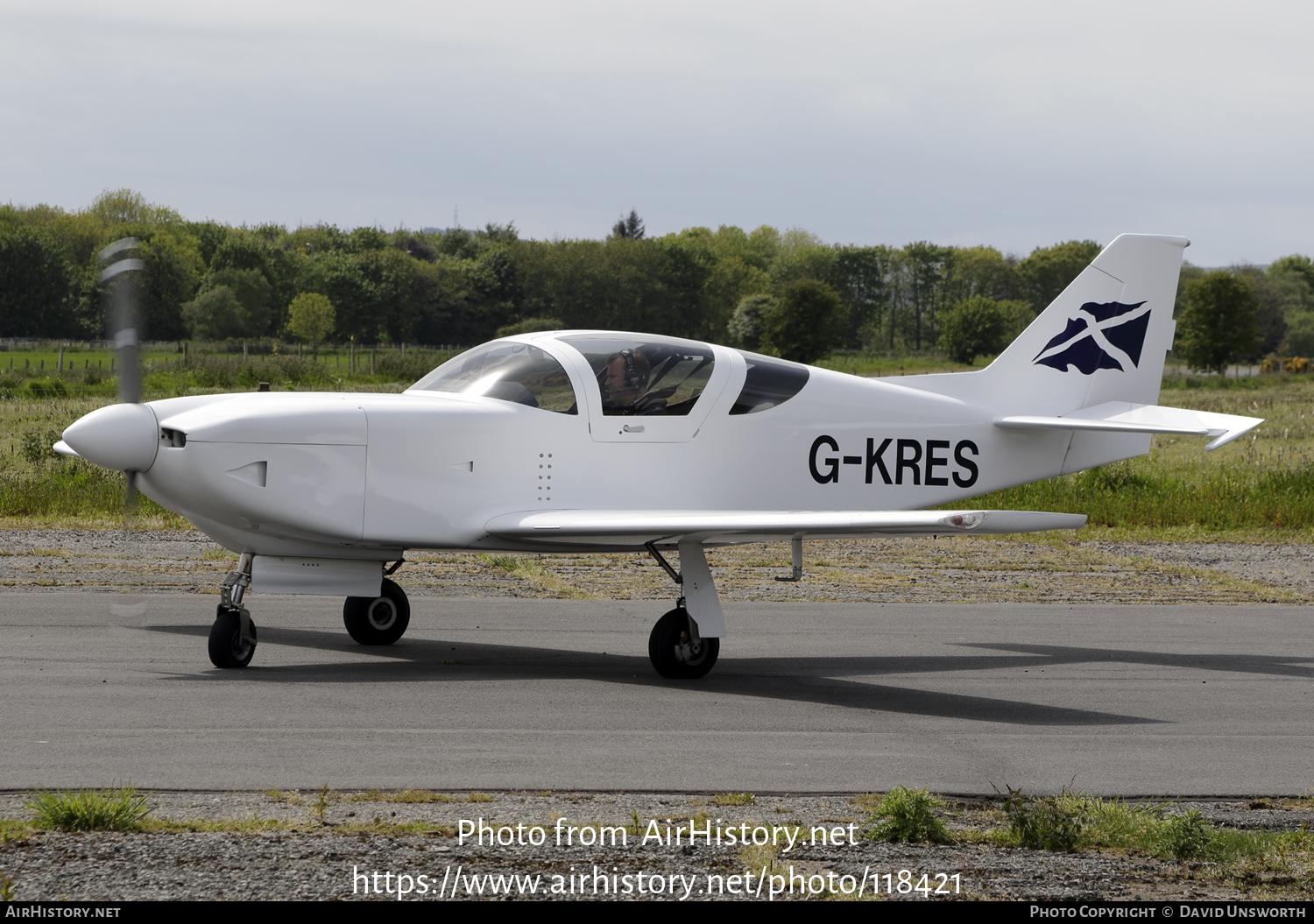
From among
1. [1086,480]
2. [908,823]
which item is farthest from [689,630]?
[1086,480]

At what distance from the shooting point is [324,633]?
10.4 meters

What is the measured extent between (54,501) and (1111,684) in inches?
588

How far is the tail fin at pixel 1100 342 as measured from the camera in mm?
11328

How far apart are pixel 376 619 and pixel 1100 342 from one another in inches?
271

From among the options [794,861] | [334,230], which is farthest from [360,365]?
[334,230]

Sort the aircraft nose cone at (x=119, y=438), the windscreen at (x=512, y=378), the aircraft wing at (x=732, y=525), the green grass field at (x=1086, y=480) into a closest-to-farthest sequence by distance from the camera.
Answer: the aircraft wing at (x=732, y=525) → the aircraft nose cone at (x=119, y=438) → the windscreen at (x=512, y=378) → the green grass field at (x=1086, y=480)

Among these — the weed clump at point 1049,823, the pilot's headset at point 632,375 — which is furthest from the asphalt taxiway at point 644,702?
the pilot's headset at point 632,375

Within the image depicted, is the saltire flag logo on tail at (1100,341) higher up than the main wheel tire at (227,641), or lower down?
higher up

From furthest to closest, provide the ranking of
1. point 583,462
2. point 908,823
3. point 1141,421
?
1. point 1141,421
2. point 583,462
3. point 908,823

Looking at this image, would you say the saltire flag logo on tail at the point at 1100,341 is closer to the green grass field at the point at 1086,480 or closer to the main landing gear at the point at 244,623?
the main landing gear at the point at 244,623

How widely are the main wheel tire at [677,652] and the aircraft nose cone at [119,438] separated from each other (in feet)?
11.9

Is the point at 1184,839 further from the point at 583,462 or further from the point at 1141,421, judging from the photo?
the point at 1141,421

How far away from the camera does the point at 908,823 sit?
16.4 feet

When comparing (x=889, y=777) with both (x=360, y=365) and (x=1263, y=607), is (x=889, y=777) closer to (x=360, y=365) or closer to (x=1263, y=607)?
(x=1263, y=607)
